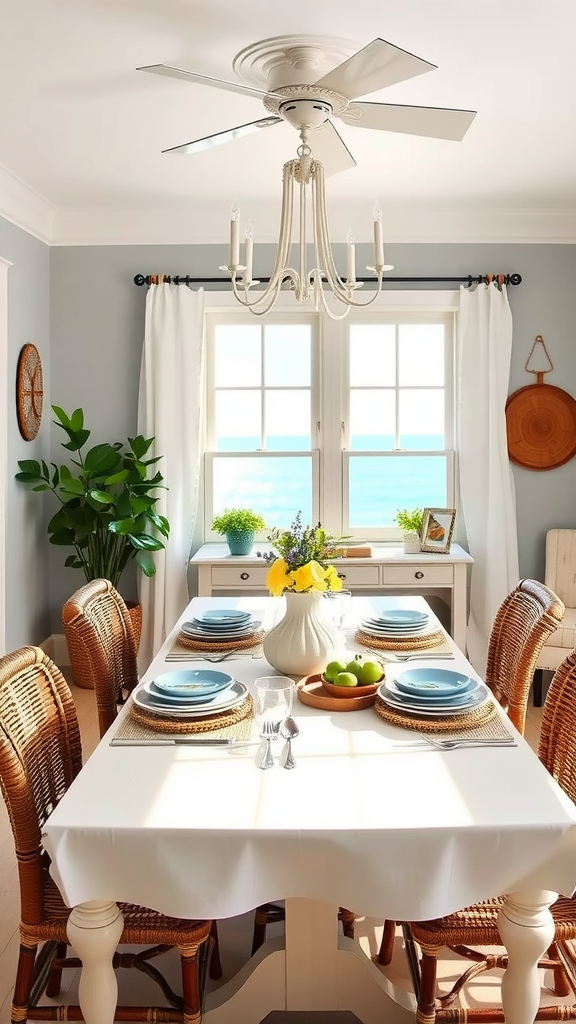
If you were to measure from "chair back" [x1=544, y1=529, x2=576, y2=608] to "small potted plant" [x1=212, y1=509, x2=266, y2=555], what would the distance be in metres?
1.63

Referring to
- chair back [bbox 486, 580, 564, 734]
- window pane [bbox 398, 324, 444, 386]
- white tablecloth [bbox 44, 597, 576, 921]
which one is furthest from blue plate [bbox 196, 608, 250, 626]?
window pane [bbox 398, 324, 444, 386]

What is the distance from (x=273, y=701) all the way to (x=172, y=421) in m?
3.27

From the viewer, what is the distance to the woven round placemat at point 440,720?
1.88 meters

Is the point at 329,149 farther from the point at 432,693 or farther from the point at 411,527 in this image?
the point at 411,527

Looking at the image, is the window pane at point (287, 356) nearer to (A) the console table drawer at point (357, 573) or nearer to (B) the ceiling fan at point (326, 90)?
(A) the console table drawer at point (357, 573)

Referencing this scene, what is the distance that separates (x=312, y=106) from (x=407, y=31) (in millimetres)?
462

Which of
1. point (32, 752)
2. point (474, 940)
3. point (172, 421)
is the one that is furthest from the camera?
point (172, 421)

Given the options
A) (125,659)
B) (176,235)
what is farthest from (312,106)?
(176,235)

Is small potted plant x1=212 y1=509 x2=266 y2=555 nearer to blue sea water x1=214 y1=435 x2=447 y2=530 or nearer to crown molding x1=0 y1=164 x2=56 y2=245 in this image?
blue sea water x1=214 y1=435 x2=447 y2=530

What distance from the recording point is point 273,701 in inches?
67.5

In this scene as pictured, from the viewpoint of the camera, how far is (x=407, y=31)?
2.64 m

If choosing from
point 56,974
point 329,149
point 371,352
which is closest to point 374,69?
point 329,149

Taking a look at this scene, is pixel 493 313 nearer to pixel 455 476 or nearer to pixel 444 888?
pixel 455 476

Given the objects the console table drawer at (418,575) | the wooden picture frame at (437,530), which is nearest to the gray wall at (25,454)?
the console table drawer at (418,575)
